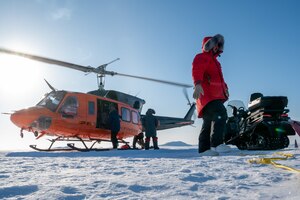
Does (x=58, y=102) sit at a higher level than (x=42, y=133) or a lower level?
higher

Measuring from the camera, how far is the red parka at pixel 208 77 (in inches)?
191

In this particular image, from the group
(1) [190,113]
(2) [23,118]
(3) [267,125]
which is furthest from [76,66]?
(1) [190,113]

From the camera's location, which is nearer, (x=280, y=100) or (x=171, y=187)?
(x=171, y=187)

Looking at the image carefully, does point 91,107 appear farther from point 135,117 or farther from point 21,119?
point 135,117

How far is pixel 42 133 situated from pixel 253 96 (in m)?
6.58

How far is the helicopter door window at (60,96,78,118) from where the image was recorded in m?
10.2

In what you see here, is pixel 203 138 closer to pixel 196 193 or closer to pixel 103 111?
pixel 196 193

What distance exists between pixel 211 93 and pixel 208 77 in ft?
0.85

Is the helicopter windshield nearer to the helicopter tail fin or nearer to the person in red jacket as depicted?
the person in red jacket

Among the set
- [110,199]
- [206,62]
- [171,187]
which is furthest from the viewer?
[206,62]

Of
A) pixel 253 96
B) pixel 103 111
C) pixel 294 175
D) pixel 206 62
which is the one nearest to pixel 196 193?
pixel 294 175

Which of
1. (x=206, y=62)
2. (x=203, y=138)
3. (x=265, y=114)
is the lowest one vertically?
(x=203, y=138)

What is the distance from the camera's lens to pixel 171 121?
1683 centimetres

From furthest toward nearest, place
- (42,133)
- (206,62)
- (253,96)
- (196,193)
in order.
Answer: (42,133) < (253,96) < (206,62) < (196,193)
